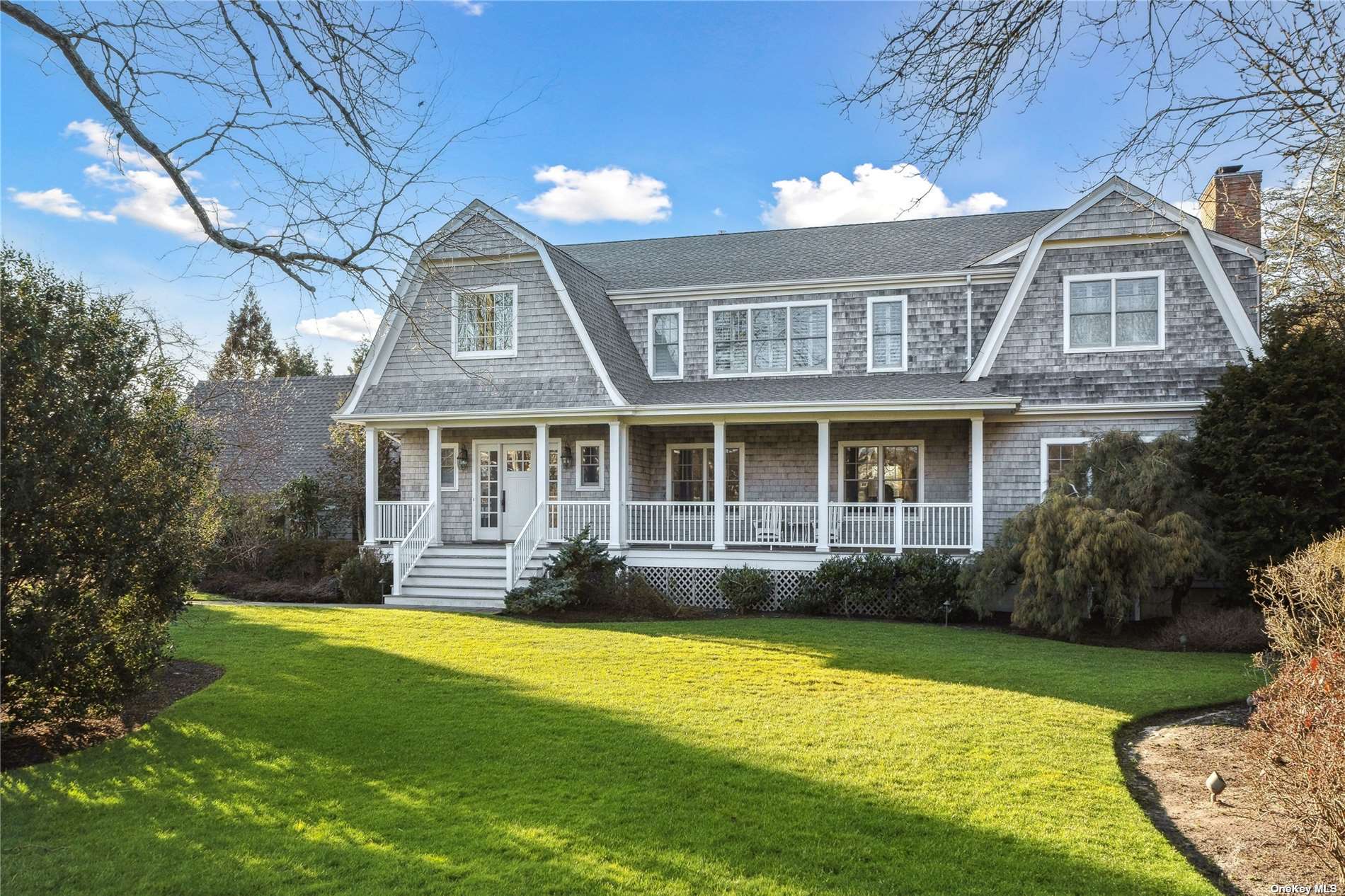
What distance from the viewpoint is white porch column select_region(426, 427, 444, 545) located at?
59.8ft

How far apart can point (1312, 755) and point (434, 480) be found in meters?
15.9

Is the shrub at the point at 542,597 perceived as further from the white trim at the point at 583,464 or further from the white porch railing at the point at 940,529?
the white porch railing at the point at 940,529

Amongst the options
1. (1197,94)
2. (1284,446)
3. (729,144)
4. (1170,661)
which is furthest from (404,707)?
(1284,446)

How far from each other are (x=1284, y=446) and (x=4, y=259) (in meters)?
15.3

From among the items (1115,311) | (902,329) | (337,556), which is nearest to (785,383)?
(902,329)

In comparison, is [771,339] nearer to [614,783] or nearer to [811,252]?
[811,252]

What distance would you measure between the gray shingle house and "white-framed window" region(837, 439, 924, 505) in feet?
0.16

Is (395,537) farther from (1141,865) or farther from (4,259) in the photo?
(1141,865)

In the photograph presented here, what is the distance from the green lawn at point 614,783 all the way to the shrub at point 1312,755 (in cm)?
71

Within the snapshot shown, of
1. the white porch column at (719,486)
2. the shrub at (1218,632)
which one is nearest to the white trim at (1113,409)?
the shrub at (1218,632)

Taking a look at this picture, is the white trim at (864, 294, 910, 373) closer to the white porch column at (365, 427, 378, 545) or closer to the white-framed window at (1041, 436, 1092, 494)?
the white-framed window at (1041, 436, 1092, 494)

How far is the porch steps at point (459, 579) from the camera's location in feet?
53.9

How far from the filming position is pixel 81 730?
25.4 feet

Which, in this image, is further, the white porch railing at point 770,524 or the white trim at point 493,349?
the white trim at point 493,349
